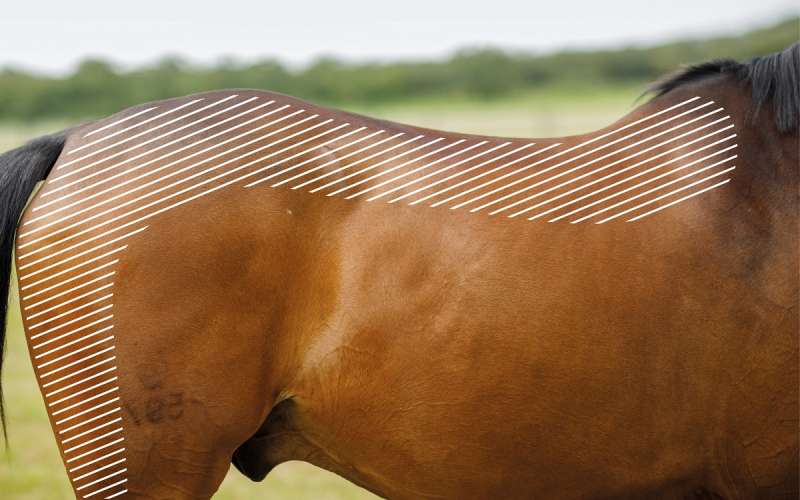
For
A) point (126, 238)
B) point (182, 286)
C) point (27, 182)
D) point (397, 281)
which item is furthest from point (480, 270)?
point (27, 182)

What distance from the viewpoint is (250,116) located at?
2.30 meters

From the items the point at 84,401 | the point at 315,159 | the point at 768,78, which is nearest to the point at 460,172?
the point at 315,159

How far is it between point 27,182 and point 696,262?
2055 millimetres

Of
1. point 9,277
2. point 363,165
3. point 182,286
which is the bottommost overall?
point 9,277

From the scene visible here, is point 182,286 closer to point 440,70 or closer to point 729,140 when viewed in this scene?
point 729,140

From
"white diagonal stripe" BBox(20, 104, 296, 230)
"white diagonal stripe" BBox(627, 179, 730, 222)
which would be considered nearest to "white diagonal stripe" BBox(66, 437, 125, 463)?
"white diagonal stripe" BBox(20, 104, 296, 230)

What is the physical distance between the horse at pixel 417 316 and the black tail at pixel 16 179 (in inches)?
3.0

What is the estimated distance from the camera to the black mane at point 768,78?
7.58 feet

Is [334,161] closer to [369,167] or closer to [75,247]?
[369,167]

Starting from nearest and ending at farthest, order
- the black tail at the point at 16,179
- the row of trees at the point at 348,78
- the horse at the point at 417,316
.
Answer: the horse at the point at 417,316
the black tail at the point at 16,179
the row of trees at the point at 348,78

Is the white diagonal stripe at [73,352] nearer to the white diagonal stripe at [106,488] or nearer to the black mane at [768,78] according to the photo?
the white diagonal stripe at [106,488]
